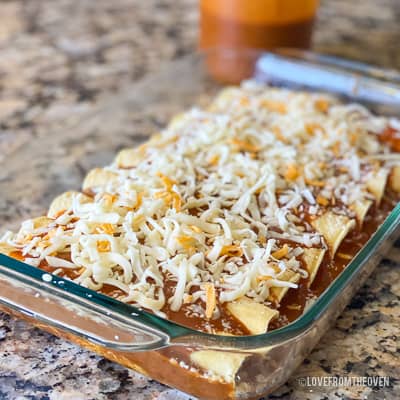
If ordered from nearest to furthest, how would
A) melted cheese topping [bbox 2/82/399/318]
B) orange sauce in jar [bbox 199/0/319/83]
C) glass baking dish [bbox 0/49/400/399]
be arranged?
glass baking dish [bbox 0/49/400/399]
melted cheese topping [bbox 2/82/399/318]
orange sauce in jar [bbox 199/0/319/83]

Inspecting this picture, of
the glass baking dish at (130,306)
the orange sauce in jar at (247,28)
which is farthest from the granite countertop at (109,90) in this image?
the orange sauce in jar at (247,28)

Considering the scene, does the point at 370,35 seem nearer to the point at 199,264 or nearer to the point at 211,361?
the point at 199,264

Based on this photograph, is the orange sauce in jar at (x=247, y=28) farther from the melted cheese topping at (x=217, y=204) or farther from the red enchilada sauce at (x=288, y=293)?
the red enchilada sauce at (x=288, y=293)

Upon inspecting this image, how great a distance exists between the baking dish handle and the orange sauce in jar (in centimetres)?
95

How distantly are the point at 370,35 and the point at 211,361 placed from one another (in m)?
1.55

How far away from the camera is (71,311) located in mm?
832

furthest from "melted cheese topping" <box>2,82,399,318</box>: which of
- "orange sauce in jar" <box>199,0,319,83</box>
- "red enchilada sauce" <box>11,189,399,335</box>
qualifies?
"orange sauce in jar" <box>199,0,319,83</box>

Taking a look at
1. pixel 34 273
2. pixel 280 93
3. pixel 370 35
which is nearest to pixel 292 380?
pixel 34 273

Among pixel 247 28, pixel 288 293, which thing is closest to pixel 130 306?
pixel 288 293

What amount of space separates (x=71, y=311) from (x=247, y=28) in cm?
99

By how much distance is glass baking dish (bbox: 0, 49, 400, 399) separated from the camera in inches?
30.9

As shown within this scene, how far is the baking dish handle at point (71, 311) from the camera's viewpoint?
2.60ft

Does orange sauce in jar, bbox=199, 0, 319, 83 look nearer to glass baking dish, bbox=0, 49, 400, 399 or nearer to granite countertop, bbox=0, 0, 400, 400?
glass baking dish, bbox=0, 49, 400, 399

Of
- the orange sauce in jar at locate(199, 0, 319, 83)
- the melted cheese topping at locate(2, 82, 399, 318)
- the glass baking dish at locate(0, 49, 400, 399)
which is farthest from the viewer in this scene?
the orange sauce in jar at locate(199, 0, 319, 83)
